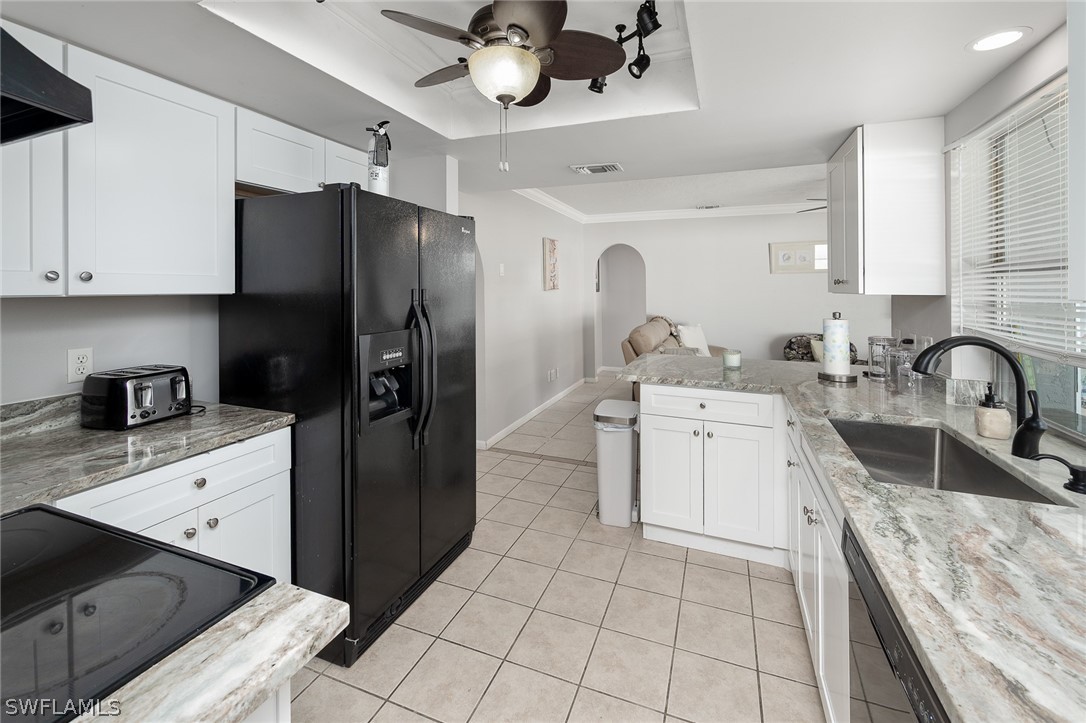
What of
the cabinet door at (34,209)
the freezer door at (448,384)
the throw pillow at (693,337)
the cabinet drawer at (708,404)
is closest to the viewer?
the cabinet door at (34,209)

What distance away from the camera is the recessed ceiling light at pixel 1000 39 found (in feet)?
5.22

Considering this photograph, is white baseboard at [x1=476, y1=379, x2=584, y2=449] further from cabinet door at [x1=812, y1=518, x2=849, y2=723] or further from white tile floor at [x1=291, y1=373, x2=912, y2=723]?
cabinet door at [x1=812, y1=518, x2=849, y2=723]

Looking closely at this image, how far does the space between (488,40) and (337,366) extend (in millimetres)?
1209

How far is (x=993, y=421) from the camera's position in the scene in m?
1.56

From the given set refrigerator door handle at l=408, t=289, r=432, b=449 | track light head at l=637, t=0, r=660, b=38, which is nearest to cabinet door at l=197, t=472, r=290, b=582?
refrigerator door handle at l=408, t=289, r=432, b=449

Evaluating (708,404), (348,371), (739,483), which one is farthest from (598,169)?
(348,371)

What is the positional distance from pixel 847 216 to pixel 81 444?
351 centimetres

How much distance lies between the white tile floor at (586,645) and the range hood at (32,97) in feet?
5.95

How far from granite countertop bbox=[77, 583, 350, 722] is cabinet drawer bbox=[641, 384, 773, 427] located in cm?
218

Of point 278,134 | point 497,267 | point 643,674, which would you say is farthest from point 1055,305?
point 497,267

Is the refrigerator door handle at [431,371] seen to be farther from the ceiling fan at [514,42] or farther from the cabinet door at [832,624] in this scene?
the cabinet door at [832,624]

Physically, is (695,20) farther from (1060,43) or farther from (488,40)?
(1060,43)

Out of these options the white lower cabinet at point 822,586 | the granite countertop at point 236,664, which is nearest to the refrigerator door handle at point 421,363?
the granite countertop at point 236,664

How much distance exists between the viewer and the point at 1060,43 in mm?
1564
